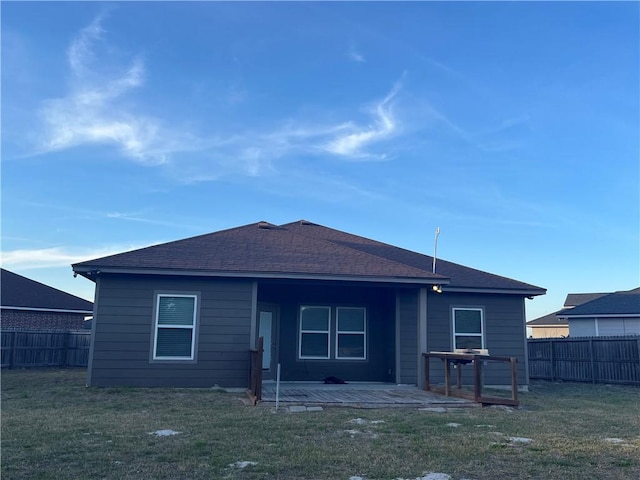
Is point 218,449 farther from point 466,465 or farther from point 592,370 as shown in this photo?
point 592,370

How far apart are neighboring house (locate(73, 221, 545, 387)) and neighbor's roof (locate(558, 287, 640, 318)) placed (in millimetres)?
11474

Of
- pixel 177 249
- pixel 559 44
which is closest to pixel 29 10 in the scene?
pixel 177 249

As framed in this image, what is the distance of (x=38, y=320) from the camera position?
20906 millimetres

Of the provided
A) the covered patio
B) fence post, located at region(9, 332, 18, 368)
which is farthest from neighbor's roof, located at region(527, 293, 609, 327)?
fence post, located at region(9, 332, 18, 368)

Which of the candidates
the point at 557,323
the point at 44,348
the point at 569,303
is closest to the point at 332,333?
the point at 44,348

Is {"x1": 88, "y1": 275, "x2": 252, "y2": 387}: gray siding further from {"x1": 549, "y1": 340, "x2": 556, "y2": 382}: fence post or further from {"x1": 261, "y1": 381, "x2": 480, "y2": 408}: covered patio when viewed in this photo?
{"x1": 549, "y1": 340, "x2": 556, "y2": 382}: fence post

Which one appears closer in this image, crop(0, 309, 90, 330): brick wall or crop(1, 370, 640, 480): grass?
crop(1, 370, 640, 480): grass

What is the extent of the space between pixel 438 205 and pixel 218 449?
1598 centimetres

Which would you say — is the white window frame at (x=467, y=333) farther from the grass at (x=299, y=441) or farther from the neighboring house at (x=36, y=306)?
the neighboring house at (x=36, y=306)

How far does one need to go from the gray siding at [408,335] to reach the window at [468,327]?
1237mm

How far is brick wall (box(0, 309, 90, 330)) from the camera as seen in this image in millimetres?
20172

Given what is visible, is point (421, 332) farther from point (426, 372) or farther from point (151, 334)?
point (151, 334)

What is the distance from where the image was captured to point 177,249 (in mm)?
11898

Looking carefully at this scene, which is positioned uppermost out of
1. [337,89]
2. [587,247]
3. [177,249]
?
[337,89]
